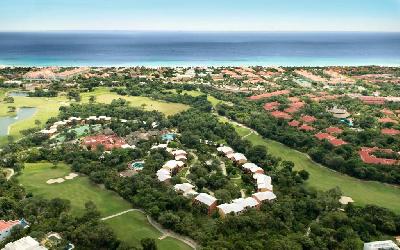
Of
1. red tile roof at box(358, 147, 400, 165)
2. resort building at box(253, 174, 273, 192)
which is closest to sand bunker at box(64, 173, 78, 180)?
resort building at box(253, 174, 273, 192)

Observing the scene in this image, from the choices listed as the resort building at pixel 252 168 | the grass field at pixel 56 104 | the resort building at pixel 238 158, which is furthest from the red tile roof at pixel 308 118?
the grass field at pixel 56 104

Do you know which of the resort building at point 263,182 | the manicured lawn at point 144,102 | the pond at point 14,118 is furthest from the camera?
the manicured lawn at point 144,102

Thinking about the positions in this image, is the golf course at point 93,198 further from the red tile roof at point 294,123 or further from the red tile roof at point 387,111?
the red tile roof at point 387,111

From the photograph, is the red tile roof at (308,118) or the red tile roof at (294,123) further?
the red tile roof at (308,118)

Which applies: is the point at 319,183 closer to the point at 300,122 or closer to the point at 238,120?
the point at 300,122

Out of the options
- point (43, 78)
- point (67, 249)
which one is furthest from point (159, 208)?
point (43, 78)

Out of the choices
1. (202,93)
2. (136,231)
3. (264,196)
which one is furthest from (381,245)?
(202,93)
